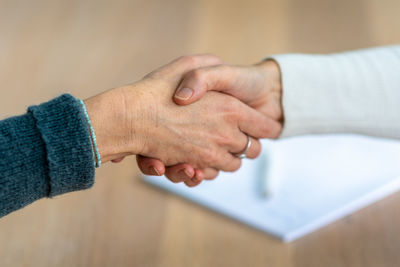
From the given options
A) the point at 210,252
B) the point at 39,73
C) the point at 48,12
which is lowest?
the point at 210,252

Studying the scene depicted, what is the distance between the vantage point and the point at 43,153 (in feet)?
1.87

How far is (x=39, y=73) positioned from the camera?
1.18 m

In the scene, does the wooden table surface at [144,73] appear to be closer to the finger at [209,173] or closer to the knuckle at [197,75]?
the finger at [209,173]

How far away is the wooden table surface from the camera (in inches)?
30.4

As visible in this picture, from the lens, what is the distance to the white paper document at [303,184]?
835 millimetres

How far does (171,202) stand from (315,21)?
0.76m

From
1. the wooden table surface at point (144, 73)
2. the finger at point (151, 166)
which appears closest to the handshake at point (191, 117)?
the finger at point (151, 166)

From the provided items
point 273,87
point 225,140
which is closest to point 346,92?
point 273,87

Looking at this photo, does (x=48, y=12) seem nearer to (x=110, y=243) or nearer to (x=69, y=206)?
(x=69, y=206)

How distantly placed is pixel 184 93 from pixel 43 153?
0.25 meters

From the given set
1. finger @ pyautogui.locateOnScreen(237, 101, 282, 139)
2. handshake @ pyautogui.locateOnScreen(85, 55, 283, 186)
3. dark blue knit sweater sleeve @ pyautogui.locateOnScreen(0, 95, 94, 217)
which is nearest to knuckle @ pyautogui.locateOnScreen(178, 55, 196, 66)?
handshake @ pyautogui.locateOnScreen(85, 55, 283, 186)

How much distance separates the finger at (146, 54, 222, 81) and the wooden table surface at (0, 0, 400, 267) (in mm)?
261

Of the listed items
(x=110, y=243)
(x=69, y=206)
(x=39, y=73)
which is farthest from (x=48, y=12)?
(x=110, y=243)

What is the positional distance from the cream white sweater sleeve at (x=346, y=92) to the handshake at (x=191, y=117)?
0.12ft
